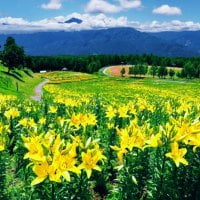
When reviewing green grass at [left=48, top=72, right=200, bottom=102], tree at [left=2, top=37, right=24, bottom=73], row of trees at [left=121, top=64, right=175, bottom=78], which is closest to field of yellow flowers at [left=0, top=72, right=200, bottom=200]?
green grass at [left=48, top=72, right=200, bottom=102]

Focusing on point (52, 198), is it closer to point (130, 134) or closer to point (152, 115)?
point (130, 134)

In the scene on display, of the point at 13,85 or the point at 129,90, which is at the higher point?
the point at 13,85

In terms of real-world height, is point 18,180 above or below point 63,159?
below

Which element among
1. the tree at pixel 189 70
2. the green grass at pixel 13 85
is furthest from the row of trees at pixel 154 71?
the green grass at pixel 13 85

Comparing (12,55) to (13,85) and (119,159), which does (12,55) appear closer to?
(13,85)

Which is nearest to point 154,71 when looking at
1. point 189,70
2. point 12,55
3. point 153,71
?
point 153,71

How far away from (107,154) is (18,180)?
94.0 inches

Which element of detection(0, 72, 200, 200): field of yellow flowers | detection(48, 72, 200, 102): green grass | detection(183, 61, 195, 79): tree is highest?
detection(0, 72, 200, 200): field of yellow flowers

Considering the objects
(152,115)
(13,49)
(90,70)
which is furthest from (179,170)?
(90,70)

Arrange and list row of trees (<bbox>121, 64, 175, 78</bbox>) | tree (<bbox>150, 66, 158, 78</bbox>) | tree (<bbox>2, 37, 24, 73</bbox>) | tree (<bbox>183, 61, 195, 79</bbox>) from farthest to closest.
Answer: tree (<bbox>150, 66, 158, 78</bbox>), row of trees (<bbox>121, 64, 175, 78</bbox>), tree (<bbox>183, 61, 195, 79</bbox>), tree (<bbox>2, 37, 24, 73</bbox>)

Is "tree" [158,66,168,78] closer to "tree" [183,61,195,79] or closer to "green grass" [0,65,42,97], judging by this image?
"tree" [183,61,195,79]

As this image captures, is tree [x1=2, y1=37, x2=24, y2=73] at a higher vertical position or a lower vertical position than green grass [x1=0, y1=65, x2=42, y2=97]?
higher

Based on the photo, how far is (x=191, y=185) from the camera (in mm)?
7148

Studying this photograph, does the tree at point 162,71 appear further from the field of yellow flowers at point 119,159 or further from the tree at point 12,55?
the field of yellow flowers at point 119,159
